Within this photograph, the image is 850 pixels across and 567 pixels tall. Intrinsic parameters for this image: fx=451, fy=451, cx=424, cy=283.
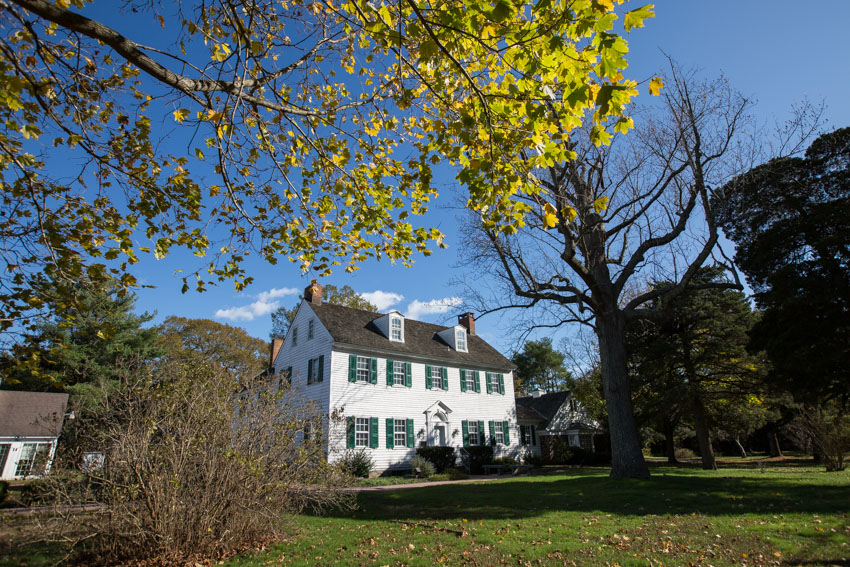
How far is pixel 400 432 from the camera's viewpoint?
22344 mm

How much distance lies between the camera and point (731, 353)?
20859 mm

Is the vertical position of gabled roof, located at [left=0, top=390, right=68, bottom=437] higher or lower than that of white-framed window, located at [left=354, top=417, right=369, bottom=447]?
higher

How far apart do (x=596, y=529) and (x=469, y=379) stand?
19.8 meters

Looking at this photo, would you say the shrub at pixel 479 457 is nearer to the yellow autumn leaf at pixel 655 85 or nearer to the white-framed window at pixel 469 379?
the white-framed window at pixel 469 379

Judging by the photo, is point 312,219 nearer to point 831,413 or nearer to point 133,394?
point 133,394

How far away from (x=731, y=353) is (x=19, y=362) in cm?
2468

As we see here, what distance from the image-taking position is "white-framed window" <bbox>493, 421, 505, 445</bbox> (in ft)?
86.7

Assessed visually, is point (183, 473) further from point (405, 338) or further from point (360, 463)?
point (405, 338)

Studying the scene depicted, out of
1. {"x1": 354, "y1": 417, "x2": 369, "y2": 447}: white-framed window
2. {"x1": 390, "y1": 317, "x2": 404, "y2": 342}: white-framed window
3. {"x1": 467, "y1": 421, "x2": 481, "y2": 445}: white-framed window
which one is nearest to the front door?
{"x1": 467, "y1": 421, "x2": 481, "y2": 445}: white-framed window

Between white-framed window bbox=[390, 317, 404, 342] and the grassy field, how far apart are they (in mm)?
13848

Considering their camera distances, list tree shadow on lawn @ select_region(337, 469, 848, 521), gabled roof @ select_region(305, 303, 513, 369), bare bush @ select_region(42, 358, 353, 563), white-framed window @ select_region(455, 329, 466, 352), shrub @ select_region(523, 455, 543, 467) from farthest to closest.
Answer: white-framed window @ select_region(455, 329, 466, 352)
shrub @ select_region(523, 455, 543, 467)
gabled roof @ select_region(305, 303, 513, 369)
tree shadow on lawn @ select_region(337, 469, 848, 521)
bare bush @ select_region(42, 358, 353, 563)

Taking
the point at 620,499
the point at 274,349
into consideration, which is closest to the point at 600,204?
the point at 620,499

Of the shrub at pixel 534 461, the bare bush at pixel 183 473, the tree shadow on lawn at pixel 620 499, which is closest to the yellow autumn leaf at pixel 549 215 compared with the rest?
the bare bush at pixel 183 473

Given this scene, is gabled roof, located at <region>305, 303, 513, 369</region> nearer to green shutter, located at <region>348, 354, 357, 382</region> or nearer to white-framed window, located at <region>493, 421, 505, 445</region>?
green shutter, located at <region>348, 354, 357, 382</region>
